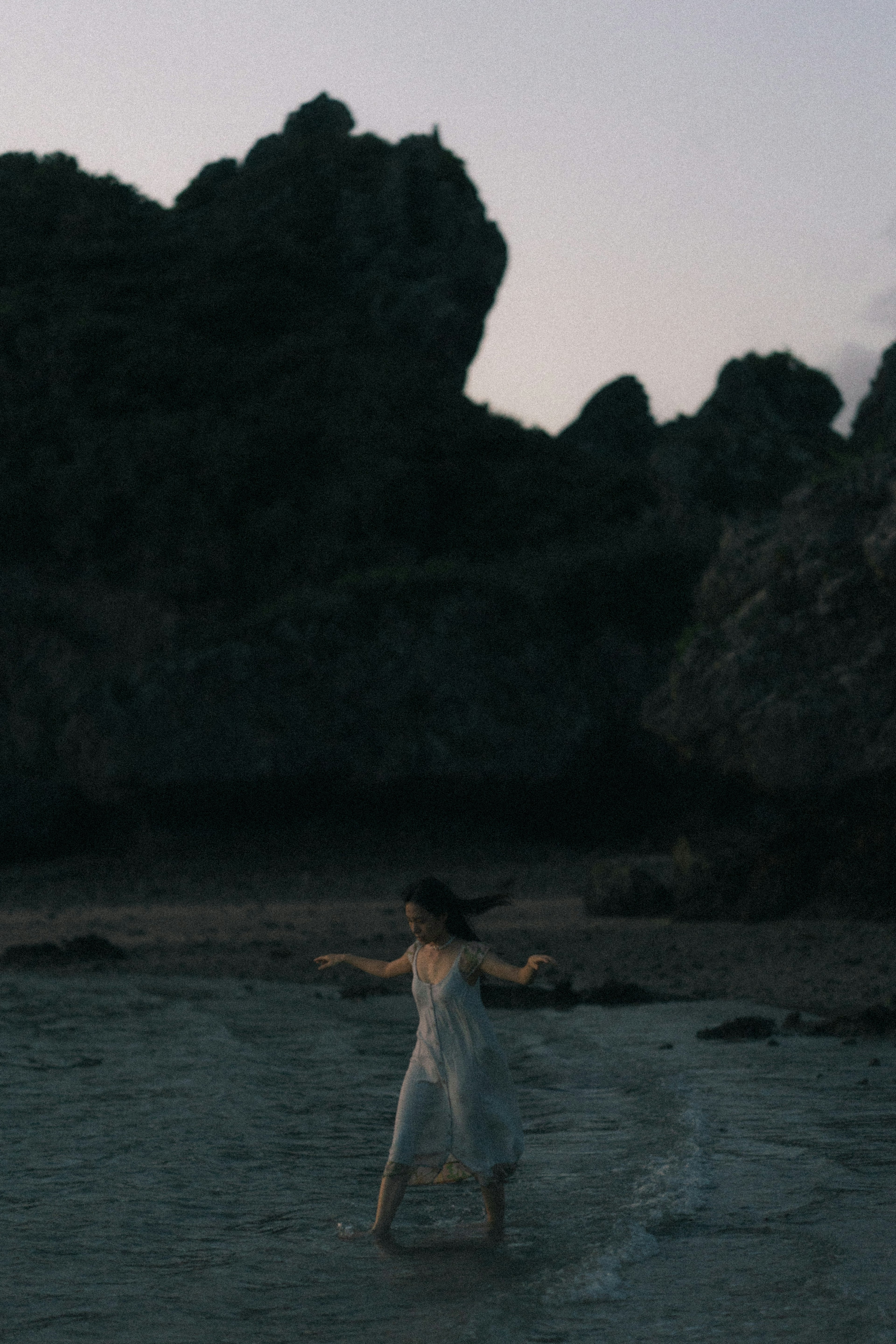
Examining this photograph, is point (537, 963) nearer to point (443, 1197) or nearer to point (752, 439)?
point (443, 1197)

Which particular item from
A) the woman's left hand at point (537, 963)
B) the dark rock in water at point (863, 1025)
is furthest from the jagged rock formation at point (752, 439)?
the woman's left hand at point (537, 963)

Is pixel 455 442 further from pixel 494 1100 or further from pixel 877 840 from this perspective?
pixel 494 1100

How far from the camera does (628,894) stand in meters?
17.1

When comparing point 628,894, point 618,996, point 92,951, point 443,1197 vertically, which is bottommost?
point 443,1197

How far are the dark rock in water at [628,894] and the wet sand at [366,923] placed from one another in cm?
34

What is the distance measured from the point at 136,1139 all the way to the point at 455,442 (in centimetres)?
2768

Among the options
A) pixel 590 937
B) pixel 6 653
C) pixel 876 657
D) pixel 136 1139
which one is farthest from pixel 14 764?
pixel 136 1139

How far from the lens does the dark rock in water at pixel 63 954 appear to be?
1464 cm

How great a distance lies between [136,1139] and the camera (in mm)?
7184

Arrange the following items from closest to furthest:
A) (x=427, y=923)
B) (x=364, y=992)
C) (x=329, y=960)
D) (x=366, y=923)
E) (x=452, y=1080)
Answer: (x=452, y=1080) → (x=427, y=923) → (x=329, y=960) → (x=364, y=992) → (x=366, y=923)

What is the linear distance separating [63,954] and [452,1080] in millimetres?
10262

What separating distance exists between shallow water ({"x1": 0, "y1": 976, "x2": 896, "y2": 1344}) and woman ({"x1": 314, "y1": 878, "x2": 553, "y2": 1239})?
26 centimetres

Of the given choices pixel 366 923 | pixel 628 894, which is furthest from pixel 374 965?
pixel 366 923

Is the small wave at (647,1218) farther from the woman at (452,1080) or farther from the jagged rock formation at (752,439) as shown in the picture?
the jagged rock formation at (752,439)
